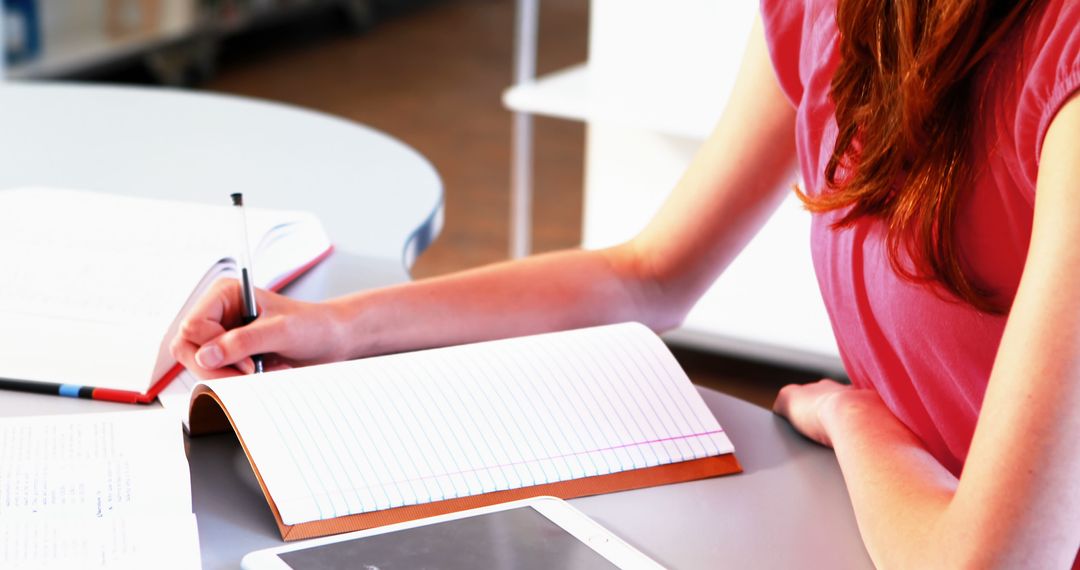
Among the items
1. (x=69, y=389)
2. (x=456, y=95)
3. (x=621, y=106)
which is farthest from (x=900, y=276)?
(x=456, y=95)

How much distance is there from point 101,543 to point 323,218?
1.92ft

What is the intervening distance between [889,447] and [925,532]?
0.09 meters

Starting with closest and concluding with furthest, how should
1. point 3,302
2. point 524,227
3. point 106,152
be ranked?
point 3,302
point 106,152
point 524,227

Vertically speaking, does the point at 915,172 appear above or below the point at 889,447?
above

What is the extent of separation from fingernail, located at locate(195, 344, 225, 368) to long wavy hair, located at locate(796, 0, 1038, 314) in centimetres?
40

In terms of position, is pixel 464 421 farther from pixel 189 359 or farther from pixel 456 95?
pixel 456 95

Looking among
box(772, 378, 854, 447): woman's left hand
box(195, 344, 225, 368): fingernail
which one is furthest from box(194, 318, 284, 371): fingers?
box(772, 378, 854, 447): woman's left hand

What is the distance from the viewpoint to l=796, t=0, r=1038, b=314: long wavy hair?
71cm

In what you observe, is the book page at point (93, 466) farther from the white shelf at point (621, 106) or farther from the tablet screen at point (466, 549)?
the white shelf at point (621, 106)

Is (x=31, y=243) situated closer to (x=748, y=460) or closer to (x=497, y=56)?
(x=748, y=460)

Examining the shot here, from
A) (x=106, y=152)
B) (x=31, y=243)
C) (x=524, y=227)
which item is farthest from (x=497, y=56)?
(x=31, y=243)

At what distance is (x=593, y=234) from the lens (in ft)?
8.07

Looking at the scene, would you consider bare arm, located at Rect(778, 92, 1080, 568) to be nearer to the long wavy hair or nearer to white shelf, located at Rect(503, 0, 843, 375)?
the long wavy hair

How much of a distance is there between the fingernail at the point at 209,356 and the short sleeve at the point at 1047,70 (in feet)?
1.62
